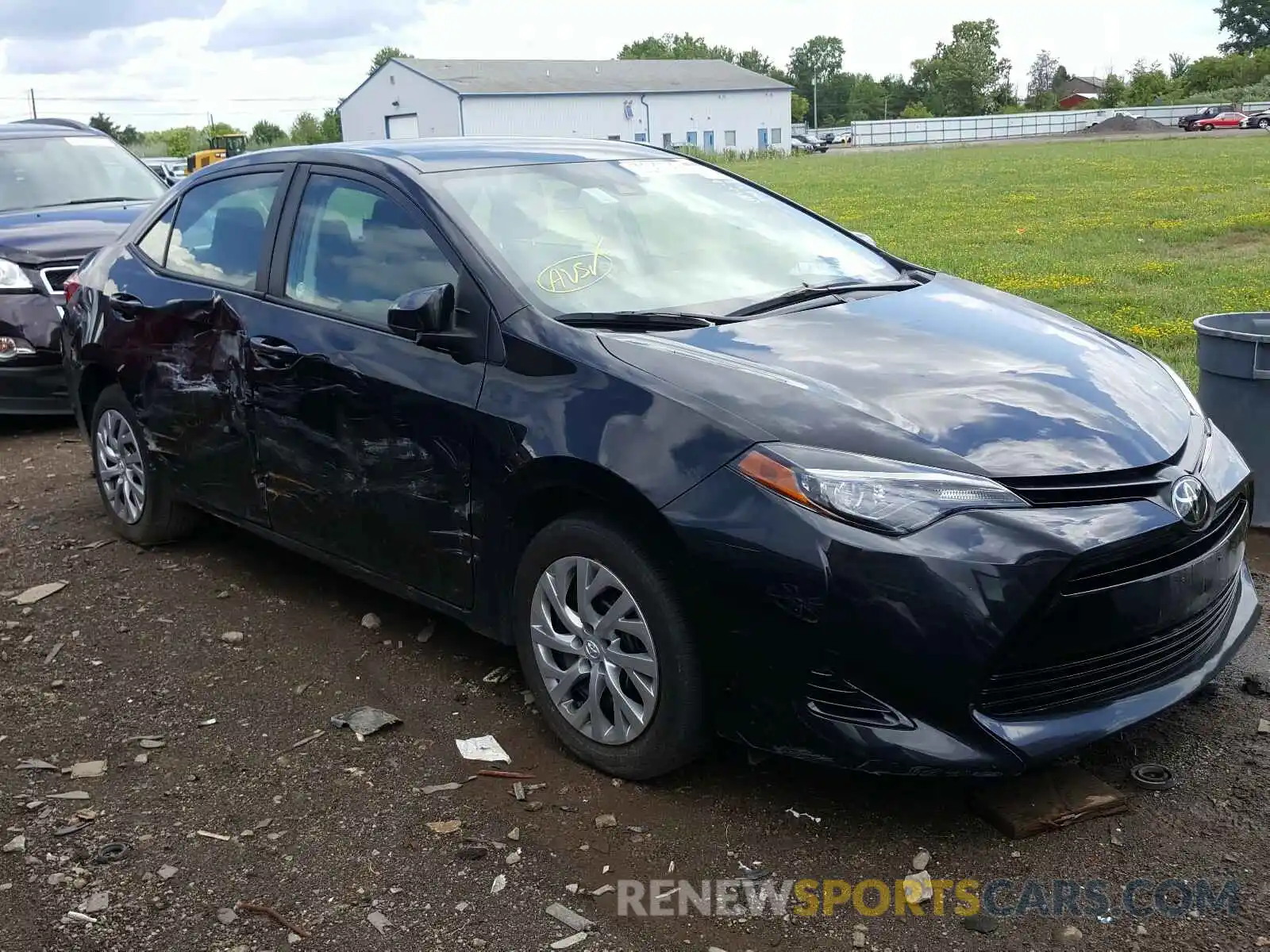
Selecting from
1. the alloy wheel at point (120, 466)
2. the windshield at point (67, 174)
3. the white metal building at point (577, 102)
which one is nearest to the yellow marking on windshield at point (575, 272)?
the alloy wheel at point (120, 466)

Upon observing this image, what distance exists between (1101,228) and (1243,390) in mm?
12754

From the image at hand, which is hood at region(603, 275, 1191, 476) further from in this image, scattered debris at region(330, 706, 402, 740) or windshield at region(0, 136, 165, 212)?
windshield at region(0, 136, 165, 212)

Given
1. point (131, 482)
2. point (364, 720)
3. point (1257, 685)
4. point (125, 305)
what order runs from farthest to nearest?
point (131, 482)
point (125, 305)
point (364, 720)
point (1257, 685)

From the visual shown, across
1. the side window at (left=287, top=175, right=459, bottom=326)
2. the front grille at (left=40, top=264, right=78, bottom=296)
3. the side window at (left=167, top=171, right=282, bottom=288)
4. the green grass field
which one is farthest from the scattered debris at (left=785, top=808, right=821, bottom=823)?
the front grille at (left=40, top=264, right=78, bottom=296)

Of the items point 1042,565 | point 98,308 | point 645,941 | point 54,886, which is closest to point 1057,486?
point 1042,565

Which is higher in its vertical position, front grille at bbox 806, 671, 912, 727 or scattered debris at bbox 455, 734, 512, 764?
front grille at bbox 806, 671, 912, 727

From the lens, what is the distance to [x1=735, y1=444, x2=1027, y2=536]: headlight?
10.0ft

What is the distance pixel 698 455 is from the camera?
3.30 meters

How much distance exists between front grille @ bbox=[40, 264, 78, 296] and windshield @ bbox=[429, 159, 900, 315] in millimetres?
5179

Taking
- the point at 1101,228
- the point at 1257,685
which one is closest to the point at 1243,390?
the point at 1257,685

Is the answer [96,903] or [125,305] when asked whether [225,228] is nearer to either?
[125,305]

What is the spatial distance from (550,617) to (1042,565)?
1440 millimetres

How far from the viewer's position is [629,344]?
12.1 feet

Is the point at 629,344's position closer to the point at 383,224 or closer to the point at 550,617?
the point at 550,617
